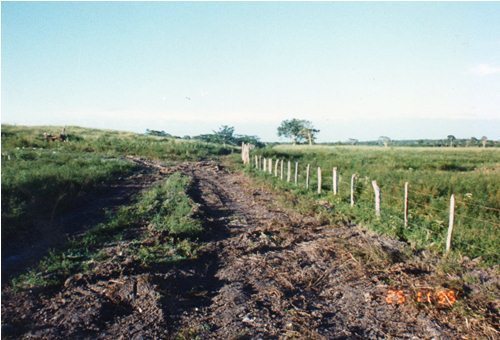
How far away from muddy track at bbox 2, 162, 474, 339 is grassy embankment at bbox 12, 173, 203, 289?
0.24 m

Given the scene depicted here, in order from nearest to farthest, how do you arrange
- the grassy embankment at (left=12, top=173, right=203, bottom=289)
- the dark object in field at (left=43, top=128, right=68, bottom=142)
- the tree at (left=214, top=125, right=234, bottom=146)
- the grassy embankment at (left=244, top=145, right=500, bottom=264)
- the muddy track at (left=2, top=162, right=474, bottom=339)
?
1. the muddy track at (left=2, top=162, right=474, bottom=339)
2. the grassy embankment at (left=12, top=173, right=203, bottom=289)
3. the grassy embankment at (left=244, top=145, right=500, bottom=264)
4. the dark object in field at (left=43, top=128, right=68, bottom=142)
5. the tree at (left=214, top=125, right=234, bottom=146)

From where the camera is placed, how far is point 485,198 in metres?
13.8

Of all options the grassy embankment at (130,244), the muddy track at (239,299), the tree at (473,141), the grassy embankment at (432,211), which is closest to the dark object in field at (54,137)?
the grassy embankment at (432,211)

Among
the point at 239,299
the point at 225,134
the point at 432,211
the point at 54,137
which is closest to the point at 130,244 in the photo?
the point at 239,299

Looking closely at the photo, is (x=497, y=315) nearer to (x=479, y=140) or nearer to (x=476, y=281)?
(x=476, y=281)

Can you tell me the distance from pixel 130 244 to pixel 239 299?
3668 millimetres

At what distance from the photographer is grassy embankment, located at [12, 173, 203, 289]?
24.5 feet

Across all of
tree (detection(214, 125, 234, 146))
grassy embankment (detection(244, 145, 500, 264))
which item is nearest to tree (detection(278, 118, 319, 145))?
tree (detection(214, 125, 234, 146))

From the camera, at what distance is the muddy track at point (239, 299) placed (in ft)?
17.9

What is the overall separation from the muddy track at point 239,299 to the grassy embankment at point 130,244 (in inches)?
9.4

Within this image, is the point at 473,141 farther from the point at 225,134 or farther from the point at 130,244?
the point at 130,244

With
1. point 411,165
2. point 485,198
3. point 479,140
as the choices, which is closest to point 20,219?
point 485,198

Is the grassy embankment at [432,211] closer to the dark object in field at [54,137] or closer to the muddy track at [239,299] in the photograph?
the muddy track at [239,299]

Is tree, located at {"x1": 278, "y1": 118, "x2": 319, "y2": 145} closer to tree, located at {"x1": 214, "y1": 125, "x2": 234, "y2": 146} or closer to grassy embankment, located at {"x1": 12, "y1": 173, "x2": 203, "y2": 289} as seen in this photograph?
tree, located at {"x1": 214, "y1": 125, "x2": 234, "y2": 146}
